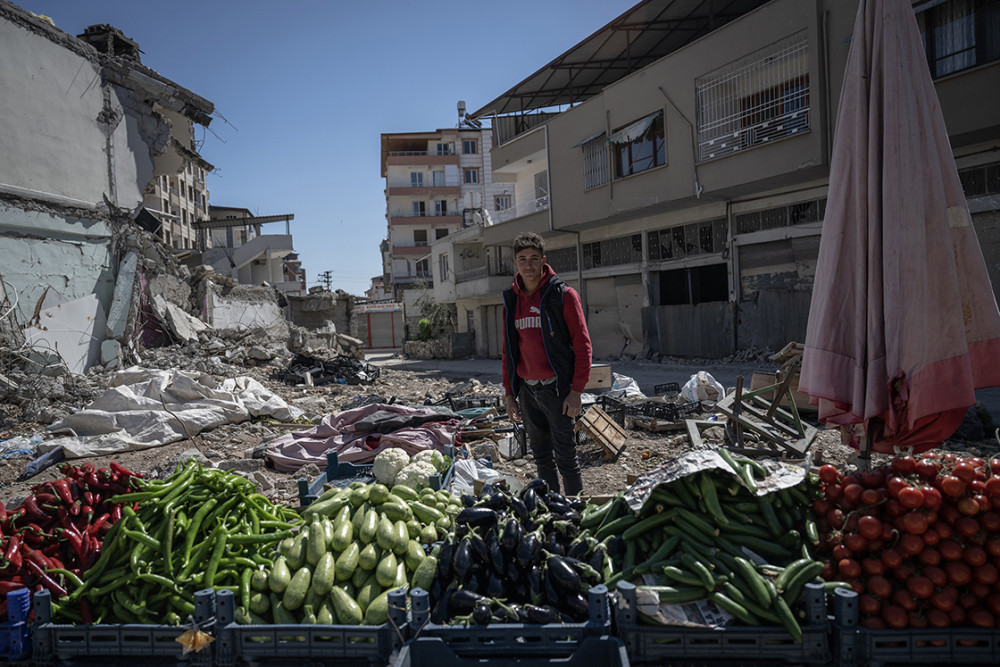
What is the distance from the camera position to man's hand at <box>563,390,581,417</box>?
4.09m

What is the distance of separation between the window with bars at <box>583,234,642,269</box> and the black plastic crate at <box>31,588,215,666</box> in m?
17.8

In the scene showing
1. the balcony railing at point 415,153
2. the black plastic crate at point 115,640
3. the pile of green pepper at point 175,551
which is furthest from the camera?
the balcony railing at point 415,153

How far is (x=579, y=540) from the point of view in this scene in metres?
2.78

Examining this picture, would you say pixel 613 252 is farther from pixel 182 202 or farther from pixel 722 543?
pixel 182 202

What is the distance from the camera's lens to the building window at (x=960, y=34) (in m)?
10.3

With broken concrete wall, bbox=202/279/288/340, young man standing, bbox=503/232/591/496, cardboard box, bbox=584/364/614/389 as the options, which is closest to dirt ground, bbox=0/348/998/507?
young man standing, bbox=503/232/591/496

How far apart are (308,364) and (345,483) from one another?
12066mm

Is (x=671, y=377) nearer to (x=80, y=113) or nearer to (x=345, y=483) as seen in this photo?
(x=345, y=483)

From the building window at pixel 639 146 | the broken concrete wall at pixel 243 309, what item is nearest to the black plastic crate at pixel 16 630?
the building window at pixel 639 146

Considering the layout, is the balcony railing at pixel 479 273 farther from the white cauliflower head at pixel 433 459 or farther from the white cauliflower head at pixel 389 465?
the white cauliflower head at pixel 389 465

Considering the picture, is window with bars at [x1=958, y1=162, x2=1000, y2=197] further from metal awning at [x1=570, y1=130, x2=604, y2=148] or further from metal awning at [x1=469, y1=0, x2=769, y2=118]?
metal awning at [x1=570, y1=130, x2=604, y2=148]

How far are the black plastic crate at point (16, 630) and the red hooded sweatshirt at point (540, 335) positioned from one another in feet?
10.4

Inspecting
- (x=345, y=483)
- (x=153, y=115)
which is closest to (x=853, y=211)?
(x=345, y=483)

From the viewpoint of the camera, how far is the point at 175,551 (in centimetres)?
293
